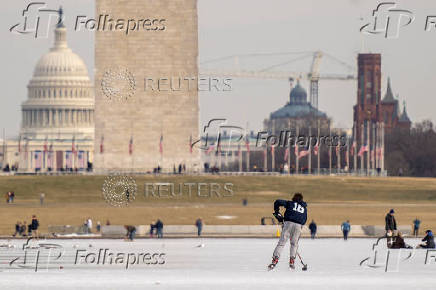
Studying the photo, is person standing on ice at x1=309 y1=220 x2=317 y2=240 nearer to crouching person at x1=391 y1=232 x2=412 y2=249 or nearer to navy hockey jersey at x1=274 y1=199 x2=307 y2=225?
crouching person at x1=391 y1=232 x2=412 y2=249

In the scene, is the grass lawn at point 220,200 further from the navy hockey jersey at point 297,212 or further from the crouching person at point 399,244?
the navy hockey jersey at point 297,212

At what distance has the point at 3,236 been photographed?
231 ft

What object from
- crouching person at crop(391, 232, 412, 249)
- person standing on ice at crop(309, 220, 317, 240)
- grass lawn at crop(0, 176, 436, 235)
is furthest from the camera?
grass lawn at crop(0, 176, 436, 235)

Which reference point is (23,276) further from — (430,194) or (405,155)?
(405,155)

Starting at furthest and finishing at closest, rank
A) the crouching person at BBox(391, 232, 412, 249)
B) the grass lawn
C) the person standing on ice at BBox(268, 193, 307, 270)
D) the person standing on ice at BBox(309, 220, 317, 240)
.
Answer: the grass lawn → the person standing on ice at BBox(309, 220, 317, 240) → the crouching person at BBox(391, 232, 412, 249) → the person standing on ice at BBox(268, 193, 307, 270)

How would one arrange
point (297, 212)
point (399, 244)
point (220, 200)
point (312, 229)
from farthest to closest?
point (220, 200)
point (312, 229)
point (399, 244)
point (297, 212)

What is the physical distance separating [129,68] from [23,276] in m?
88.5

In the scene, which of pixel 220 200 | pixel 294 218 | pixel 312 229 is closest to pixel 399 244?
pixel 312 229

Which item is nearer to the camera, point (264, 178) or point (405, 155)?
point (264, 178)

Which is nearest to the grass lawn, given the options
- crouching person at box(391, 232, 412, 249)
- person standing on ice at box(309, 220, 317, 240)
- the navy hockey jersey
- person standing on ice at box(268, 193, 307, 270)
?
person standing on ice at box(309, 220, 317, 240)

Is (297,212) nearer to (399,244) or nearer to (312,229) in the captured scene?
(399,244)

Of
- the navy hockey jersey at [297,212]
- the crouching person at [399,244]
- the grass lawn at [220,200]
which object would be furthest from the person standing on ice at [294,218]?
the grass lawn at [220,200]

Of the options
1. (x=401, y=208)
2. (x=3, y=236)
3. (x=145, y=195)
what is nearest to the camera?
(x=3, y=236)

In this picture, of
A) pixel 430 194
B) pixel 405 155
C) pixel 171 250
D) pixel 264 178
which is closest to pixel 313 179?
pixel 264 178
